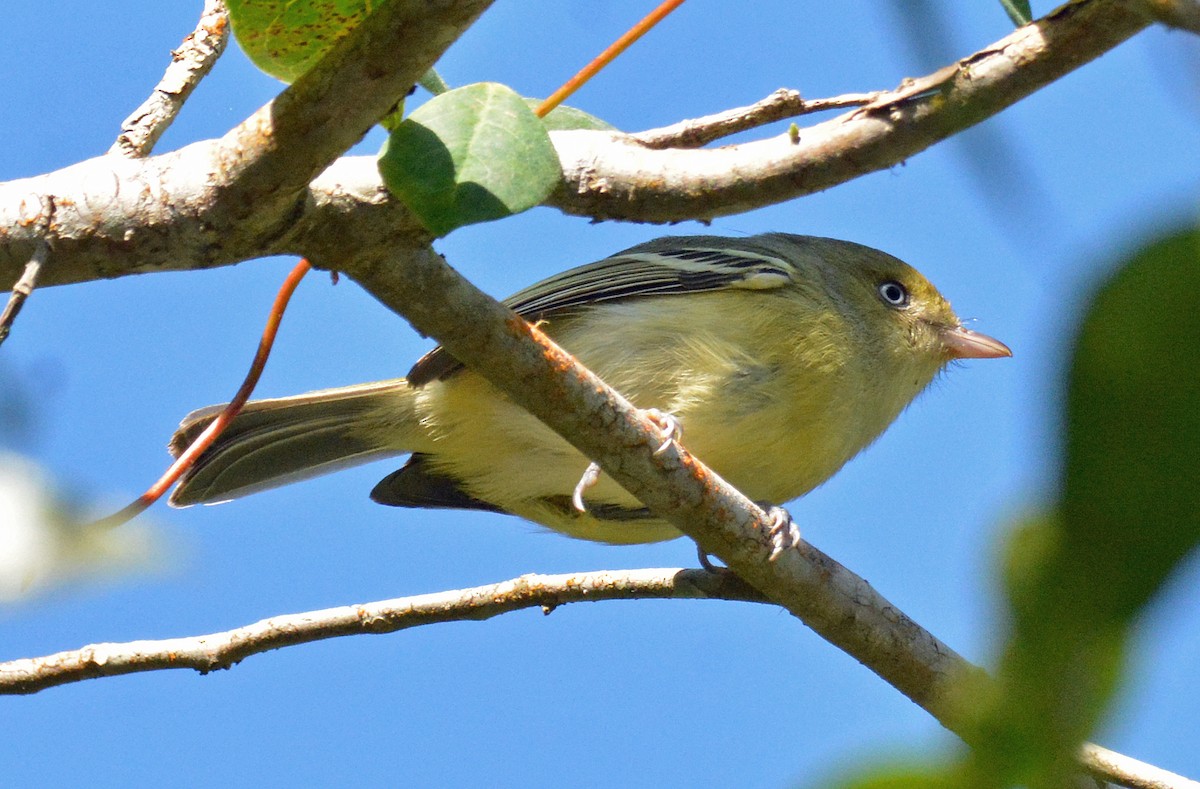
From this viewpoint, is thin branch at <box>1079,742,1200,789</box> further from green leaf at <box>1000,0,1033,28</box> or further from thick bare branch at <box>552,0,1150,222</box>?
green leaf at <box>1000,0,1033,28</box>

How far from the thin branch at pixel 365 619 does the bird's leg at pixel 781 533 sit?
0.39 m

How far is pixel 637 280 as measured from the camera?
525 cm

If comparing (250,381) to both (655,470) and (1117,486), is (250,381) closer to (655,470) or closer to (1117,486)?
(655,470)

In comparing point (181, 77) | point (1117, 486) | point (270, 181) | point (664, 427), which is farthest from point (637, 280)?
point (1117, 486)

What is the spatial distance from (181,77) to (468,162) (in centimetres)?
159

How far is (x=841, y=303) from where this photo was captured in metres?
5.45

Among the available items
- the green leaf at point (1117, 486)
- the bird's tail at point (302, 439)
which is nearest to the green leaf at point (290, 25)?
the green leaf at point (1117, 486)

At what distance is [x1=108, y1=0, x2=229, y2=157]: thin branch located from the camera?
9.68 ft

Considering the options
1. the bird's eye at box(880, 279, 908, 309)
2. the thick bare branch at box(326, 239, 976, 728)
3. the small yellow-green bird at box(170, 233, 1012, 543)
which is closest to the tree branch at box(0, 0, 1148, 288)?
the thick bare branch at box(326, 239, 976, 728)

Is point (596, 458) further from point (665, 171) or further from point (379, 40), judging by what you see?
point (379, 40)

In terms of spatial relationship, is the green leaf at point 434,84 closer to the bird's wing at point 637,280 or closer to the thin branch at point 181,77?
the thin branch at point 181,77

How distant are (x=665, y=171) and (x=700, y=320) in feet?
6.75

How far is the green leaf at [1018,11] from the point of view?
6.36 ft

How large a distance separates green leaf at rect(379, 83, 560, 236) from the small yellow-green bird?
2.66 meters
